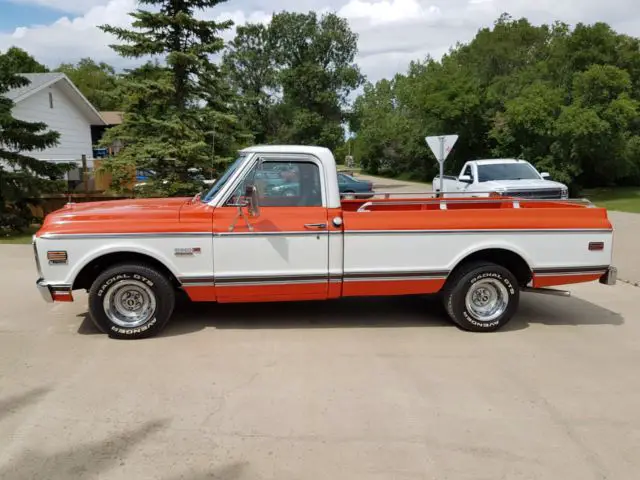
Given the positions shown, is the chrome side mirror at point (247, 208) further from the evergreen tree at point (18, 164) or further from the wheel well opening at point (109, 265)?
the evergreen tree at point (18, 164)

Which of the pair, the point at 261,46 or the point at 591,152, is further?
the point at 261,46

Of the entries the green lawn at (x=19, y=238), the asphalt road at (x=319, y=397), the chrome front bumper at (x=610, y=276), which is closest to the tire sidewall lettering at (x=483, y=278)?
the asphalt road at (x=319, y=397)

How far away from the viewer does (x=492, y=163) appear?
597 inches

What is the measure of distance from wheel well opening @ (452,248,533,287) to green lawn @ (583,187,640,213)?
15670 millimetres

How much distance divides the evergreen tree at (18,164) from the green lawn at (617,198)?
1838cm

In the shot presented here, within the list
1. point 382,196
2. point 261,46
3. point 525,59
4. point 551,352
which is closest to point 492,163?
point 382,196

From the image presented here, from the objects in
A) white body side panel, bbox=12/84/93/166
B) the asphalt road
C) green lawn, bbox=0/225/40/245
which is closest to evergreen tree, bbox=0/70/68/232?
green lawn, bbox=0/225/40/245

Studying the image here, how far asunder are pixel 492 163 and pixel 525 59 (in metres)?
20.4

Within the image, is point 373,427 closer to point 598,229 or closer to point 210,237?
point 210,237

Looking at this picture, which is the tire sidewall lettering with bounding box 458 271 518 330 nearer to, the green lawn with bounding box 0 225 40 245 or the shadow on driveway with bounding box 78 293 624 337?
the shadow on driveway with bounding box 78 293 624 337

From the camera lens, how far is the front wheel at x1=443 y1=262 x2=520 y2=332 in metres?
5.97

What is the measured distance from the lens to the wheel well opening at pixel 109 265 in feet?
18.7

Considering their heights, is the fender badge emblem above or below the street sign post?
below

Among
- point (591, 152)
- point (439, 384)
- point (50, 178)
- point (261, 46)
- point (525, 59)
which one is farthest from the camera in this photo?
point (261, 46)
